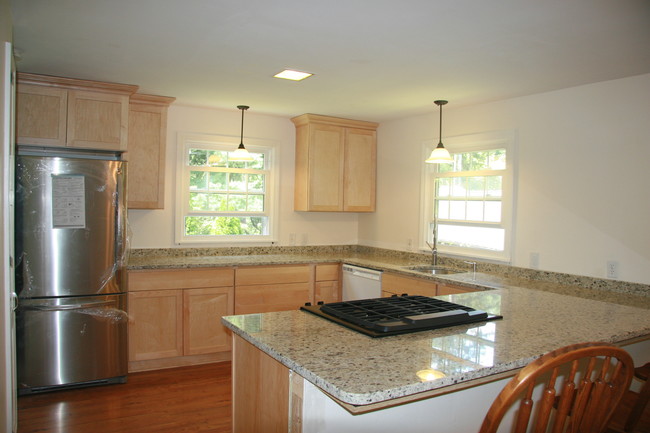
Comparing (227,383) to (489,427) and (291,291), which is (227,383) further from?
(489,427)

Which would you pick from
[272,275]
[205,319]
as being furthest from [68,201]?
[272,275]

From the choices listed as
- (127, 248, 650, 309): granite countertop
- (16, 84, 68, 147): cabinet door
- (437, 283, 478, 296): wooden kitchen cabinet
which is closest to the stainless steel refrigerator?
(16, 84, 68, 147): cabinet door

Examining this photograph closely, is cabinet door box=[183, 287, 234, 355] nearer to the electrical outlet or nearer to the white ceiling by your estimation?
the white ceiling

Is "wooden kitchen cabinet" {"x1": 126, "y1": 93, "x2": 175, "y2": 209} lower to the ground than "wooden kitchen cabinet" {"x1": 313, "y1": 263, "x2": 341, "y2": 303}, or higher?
higher

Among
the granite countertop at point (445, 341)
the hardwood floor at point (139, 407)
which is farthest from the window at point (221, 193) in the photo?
the granite countertop at point (445, 341)

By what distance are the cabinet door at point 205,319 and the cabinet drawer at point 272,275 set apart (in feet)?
0.51

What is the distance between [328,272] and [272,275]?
1.93ft

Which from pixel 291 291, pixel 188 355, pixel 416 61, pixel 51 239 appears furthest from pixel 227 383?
pixel 416 61

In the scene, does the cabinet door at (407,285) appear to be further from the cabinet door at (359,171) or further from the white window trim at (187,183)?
the white window trim at (187,183)

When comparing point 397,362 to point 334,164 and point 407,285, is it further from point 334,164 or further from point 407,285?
point 334,164

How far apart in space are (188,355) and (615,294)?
3208 millimetres

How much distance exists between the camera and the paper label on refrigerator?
3385 millimetres

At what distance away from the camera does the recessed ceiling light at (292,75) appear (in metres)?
3.26

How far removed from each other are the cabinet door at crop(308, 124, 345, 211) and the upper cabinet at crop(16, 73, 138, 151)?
1774mm
